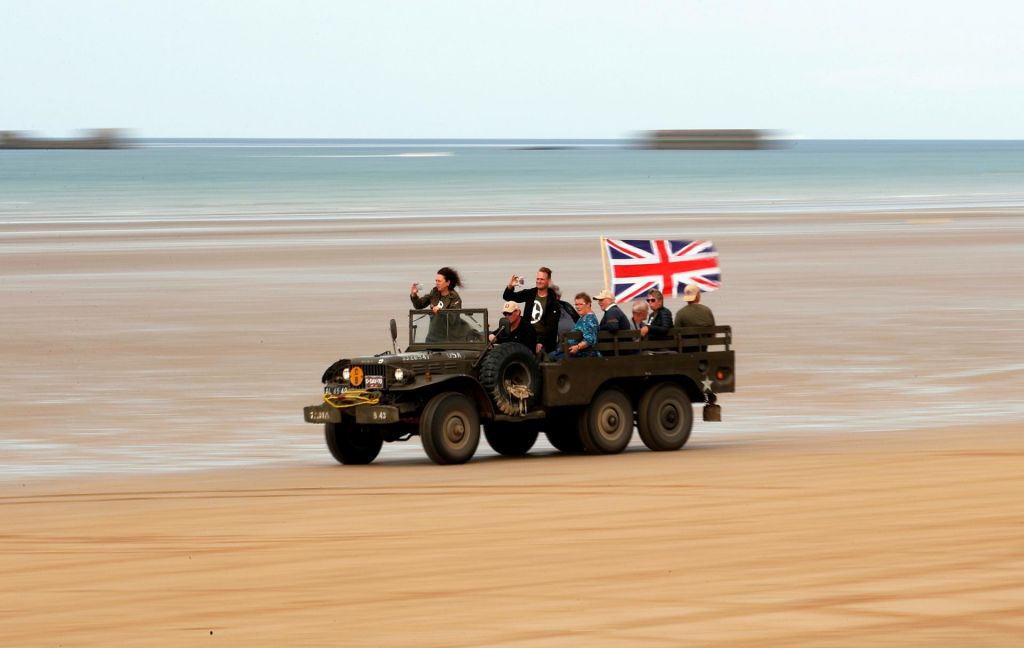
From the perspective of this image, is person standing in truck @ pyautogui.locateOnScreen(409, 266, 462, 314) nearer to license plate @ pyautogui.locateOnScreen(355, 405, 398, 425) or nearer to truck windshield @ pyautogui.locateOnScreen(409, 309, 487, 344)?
truck windshield @ pyautogui.locateOnScreen(409, 309, 487, 344)

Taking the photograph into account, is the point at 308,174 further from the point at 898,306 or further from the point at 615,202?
the point at 898,306

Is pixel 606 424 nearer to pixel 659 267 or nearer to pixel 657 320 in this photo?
pixel 657 320

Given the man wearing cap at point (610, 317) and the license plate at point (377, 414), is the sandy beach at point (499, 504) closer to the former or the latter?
the license plate at point (377, 414)

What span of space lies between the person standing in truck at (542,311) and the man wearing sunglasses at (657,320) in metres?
0.95

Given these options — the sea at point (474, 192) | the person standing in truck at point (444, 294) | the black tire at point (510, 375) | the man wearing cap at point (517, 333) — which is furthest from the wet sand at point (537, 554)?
the sea at point (474, 192)

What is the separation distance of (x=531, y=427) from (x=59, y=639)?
26.4ft

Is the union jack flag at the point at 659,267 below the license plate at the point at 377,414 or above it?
above

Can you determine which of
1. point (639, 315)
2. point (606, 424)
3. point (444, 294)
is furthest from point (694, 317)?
point (444, 294)

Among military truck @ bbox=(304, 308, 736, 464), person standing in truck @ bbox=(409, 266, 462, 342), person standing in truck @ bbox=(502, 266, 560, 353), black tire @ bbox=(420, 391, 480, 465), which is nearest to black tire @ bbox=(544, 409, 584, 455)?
military truck @ bbox=(304, 308, 736, 464)

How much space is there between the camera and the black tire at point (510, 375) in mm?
15281

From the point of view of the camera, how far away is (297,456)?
1642 cm

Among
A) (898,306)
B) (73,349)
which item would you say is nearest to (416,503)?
(73,349)

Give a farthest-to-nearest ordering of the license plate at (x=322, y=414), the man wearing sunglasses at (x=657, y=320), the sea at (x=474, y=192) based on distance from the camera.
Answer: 1. the sea at (x=474, y=192)
2. the man wearing sunglasses at (x=657, y=320)
3. the license plate at (x=322, y=414)

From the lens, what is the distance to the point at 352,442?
15.8m
